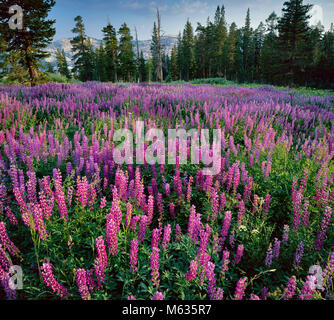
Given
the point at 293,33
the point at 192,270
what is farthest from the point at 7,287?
the point at 293,33

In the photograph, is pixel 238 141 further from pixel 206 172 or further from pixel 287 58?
pixel 287 58

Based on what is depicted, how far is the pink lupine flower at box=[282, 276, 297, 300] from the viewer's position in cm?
144

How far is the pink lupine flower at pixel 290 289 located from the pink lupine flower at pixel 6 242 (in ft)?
7.11

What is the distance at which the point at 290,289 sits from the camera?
4.92ft

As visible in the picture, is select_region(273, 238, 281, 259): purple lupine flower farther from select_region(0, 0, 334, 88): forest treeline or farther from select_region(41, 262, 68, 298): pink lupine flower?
select_region(0, 0, 334, 88): forest treeline

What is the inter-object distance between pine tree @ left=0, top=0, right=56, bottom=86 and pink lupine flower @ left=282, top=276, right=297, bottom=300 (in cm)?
2077

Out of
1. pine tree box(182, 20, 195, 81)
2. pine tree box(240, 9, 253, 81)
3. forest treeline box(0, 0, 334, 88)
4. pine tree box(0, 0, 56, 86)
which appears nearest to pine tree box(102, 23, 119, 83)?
forest treeline box(0, 0, 334, 88)

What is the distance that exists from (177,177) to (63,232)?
1.45 meters

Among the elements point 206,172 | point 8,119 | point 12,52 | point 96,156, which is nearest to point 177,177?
point 206,172

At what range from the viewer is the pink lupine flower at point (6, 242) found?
1.66 metres

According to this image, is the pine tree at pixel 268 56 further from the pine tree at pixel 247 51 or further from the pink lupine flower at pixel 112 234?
the pink lupine flower at pixel 112 234

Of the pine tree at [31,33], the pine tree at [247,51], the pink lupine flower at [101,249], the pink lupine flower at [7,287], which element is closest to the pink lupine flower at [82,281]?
the pink lupine flower at [101,249]

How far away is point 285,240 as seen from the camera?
6.98 ft

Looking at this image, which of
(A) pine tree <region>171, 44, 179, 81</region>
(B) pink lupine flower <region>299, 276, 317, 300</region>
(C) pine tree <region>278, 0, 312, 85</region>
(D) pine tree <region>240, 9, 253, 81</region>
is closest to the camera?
(B) pink lupine flower <region>299, 276, 317, 300</region>
